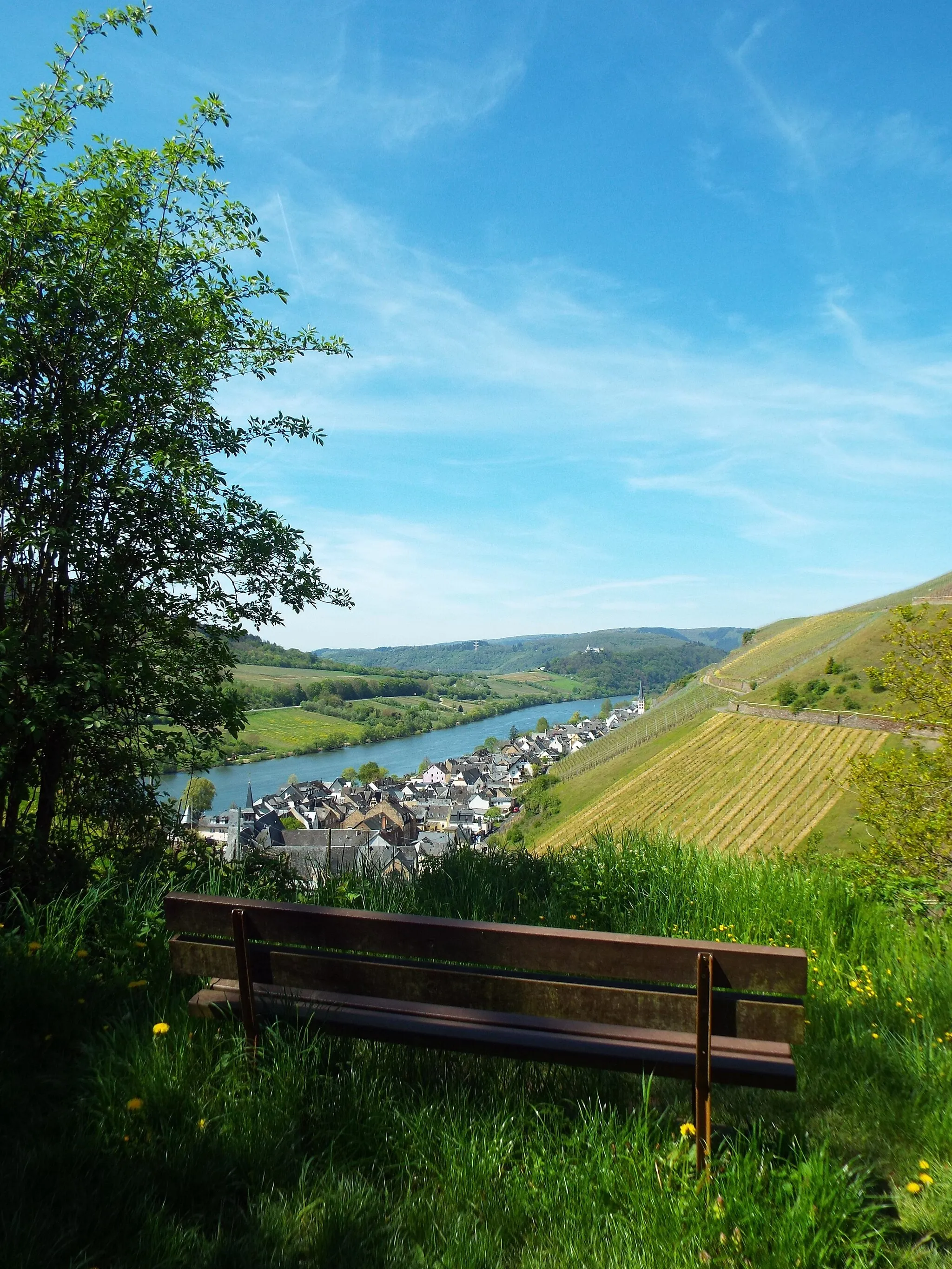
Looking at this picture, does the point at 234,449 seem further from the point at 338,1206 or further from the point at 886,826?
the point at 886,826

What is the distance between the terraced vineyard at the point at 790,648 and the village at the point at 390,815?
27.1 meters

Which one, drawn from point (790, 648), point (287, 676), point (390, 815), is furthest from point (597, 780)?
point (287, 676)

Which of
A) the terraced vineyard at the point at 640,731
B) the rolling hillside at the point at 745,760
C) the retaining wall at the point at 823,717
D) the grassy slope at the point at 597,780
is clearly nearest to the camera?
the rolling hillside at the point at 745,760

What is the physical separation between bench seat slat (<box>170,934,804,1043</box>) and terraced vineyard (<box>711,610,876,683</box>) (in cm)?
10894

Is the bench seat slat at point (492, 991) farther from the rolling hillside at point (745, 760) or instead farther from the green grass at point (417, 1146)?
the rolling hillside at point (745, 760)

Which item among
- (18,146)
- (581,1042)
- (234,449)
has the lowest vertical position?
(581,1042)

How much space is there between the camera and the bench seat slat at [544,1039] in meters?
2.48

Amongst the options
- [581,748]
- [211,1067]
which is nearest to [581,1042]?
[211,1067]

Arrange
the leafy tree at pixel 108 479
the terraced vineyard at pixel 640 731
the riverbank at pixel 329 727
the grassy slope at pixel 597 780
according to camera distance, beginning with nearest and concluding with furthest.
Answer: the leafy tree at pixel 108 479
the grassy slope at pixel 597 780
the riverbank at pixel 329 727
the terraced vineyard at pixel 640 731

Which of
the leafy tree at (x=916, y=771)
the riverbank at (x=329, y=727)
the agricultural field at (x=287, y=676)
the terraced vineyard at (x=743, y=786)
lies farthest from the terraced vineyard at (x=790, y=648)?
the leafy tree at (x=916, y=771)

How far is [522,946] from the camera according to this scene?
2.62 m

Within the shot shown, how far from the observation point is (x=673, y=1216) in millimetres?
2158

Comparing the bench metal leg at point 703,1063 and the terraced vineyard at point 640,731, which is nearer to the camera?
the bench metal leg at point 703,1063

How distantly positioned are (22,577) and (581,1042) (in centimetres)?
535
